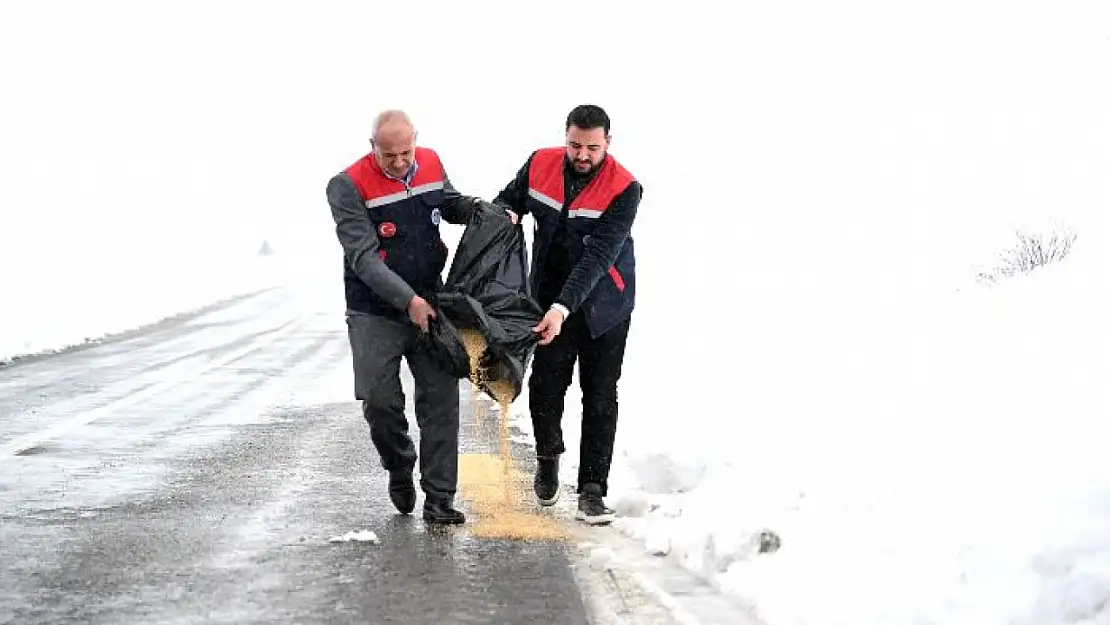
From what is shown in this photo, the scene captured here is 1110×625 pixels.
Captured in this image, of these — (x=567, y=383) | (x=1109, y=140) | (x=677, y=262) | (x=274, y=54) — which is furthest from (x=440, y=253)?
(x=274, y=54)

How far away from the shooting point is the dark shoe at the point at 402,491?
6547mm

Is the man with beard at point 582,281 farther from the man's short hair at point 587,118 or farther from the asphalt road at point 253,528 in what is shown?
the asphalt road at point 253,528

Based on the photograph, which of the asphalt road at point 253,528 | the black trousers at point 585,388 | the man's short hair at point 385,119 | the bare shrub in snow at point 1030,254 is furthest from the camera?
the bare shrub in snow at point 1030,254

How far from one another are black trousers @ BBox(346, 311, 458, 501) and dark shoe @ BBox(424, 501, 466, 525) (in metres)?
0.04

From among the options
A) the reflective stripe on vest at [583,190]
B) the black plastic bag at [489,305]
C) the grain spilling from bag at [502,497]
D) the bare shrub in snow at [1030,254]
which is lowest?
the grain spilling from bag at [502,497]

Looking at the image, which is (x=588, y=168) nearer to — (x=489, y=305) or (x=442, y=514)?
(x=489, y=305)

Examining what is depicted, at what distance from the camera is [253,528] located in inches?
243

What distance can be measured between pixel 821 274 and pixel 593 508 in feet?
31.9

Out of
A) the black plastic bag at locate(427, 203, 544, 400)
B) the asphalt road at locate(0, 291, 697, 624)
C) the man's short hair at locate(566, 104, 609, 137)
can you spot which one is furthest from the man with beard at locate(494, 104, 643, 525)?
the asphalt road at locate(0, 291, 697, 624)

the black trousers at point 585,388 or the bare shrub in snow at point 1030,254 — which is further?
the bare shrub in snow at point 1030,254

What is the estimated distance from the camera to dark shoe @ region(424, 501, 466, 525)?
20.8 ft

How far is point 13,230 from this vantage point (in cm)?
4681

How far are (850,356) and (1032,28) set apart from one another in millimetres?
24759

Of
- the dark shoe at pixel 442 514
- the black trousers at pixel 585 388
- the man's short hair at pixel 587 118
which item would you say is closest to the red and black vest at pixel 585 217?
the black trousers at pixel 585 388
